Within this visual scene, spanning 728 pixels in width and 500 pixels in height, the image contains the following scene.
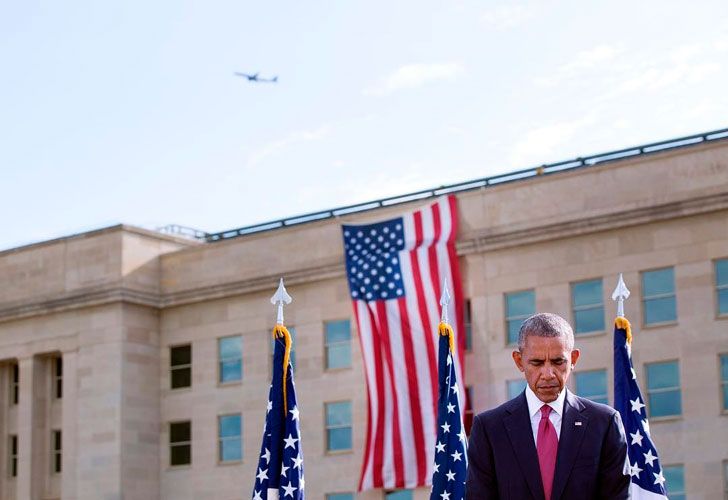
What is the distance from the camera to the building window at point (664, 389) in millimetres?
41188

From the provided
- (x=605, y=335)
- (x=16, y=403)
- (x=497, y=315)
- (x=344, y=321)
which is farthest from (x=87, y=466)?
(x=605, y=335)

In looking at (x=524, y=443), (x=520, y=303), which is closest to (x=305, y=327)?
(x=520, y=303)

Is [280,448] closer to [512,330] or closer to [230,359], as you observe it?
[512,330]

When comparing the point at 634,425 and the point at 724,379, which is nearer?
the point at 634,425

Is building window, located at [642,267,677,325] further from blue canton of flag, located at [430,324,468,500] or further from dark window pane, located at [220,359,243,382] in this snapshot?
blue canton of flag, located at [430,324,468,500]

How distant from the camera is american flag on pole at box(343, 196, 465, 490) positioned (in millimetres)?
44469

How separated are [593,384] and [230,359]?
1345cm

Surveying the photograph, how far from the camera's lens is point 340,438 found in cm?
4744

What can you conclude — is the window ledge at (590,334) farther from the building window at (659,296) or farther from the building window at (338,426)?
the building window at (338,426)

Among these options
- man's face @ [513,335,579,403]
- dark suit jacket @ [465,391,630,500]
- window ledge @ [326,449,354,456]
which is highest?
window ledge @ [326,449,354,456]

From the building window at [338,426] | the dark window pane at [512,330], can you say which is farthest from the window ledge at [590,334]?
the building window at [338,426]

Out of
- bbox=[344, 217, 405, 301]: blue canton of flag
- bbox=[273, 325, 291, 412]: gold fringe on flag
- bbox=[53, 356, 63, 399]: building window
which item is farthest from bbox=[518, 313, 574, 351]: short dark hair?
bbox=[53, 356, 63, 399]: building window

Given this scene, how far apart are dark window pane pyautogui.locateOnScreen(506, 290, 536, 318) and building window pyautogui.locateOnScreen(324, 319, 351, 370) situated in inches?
223

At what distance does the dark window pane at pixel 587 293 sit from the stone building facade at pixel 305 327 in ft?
0.14
